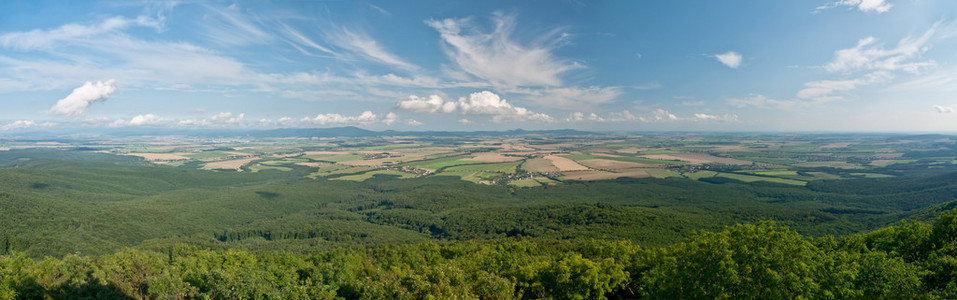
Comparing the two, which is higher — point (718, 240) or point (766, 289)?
point (718, 240)

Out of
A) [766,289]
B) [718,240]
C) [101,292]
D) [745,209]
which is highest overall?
[718,240]

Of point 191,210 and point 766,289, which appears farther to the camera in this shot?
point 191,210

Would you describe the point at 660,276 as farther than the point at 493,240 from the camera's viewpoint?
No

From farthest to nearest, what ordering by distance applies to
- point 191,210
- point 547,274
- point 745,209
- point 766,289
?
point 191,210, point 745,209, point 547,274, point 766,289

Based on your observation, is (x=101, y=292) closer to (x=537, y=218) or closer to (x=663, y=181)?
(x=537, y=218)

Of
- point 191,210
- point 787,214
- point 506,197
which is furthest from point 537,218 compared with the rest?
point 191,210

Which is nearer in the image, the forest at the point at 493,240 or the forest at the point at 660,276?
the forest at the point at 660,276

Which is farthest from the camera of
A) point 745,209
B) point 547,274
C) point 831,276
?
point 745,209

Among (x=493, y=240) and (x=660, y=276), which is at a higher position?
(x=660, y=276)

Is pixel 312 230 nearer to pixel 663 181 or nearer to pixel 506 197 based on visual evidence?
pixel 506 197

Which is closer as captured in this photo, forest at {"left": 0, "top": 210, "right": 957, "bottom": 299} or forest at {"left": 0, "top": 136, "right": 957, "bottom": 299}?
forest at {"left": 0, "top": 210, "right": 957, "bottom": 299}

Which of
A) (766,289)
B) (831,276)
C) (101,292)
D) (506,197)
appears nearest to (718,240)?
(766,289)
